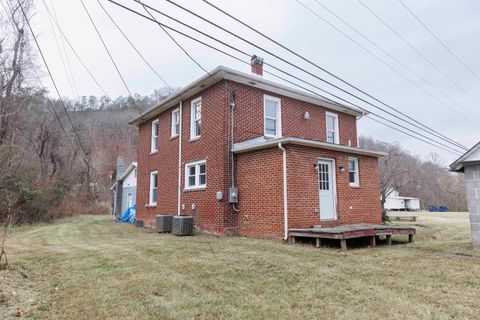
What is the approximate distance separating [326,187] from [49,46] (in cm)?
953

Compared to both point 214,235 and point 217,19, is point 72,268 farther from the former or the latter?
point 217,19

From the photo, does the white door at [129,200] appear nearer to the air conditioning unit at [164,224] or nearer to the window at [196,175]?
the air conditioning unit at [164,224]

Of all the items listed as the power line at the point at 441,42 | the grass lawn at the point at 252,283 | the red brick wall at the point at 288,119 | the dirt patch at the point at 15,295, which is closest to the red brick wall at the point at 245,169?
the red brick wall at the point at 288,119

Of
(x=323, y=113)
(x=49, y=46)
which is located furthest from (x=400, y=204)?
(x=49, y=46)

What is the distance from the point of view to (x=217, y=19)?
7.75 meters

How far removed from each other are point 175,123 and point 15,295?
422 inches

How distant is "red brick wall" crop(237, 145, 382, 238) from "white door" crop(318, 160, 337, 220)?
196 mm

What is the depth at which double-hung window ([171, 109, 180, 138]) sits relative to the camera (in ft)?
46.9

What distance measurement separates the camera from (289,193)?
372 inches

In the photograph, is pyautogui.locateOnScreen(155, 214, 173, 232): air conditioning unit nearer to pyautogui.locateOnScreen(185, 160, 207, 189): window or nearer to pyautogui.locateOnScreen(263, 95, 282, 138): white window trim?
pyautogui.locateOnScreen(185, 160, 207, 189): window

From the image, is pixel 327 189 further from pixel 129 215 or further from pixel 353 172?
pixel 129 215

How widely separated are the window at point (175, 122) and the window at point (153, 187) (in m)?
2.62

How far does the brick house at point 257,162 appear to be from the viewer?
982cm

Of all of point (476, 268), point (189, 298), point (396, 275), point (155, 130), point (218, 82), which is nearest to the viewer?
point (189, 298)
